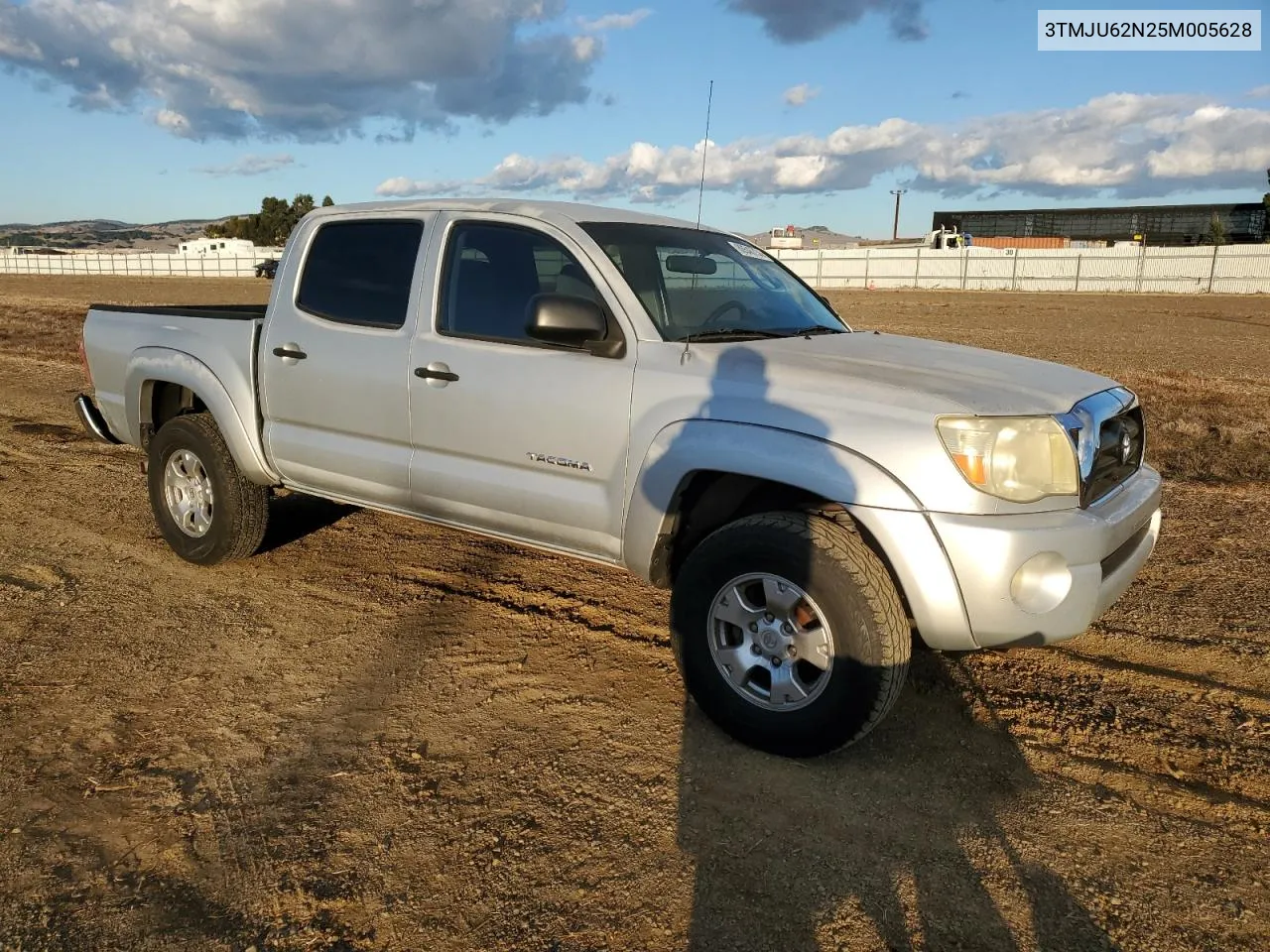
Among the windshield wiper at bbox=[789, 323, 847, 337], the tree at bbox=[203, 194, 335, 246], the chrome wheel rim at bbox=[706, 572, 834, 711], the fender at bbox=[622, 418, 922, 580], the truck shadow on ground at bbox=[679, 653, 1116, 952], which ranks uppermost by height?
the tree at bbox=[203, 194, 335, 246]

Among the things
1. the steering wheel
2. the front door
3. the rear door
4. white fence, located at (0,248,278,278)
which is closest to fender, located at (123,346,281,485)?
the rear door

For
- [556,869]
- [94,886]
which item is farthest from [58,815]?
[556,869]

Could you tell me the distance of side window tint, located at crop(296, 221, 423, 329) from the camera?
431 centimetres

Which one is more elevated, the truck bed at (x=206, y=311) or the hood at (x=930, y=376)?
the truck bed at (x=206, y=311)

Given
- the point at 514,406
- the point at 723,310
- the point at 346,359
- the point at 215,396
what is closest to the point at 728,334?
the point at 723,310

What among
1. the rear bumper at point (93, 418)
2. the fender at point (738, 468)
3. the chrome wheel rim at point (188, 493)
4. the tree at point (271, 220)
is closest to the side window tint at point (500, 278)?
the fender at point (738, 468)

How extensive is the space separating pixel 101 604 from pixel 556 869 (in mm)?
3069

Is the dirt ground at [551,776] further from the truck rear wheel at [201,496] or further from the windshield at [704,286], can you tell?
the windshield at [704,286]

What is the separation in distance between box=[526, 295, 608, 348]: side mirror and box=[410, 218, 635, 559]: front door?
0.12m

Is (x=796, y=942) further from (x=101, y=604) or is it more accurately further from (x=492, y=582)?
(x=101, y=604)

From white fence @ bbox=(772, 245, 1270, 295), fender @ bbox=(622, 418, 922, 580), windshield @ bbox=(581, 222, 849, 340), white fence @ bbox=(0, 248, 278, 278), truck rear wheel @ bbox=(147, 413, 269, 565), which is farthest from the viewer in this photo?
white fence @ bbox=(0, 248, 278, 278)

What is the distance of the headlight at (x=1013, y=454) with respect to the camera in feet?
9.74

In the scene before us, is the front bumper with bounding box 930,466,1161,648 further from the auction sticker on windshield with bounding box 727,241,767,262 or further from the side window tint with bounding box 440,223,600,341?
the auction sticker on windshield with bounding box 727,241,767,262

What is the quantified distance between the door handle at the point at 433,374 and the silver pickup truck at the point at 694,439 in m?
0.01
